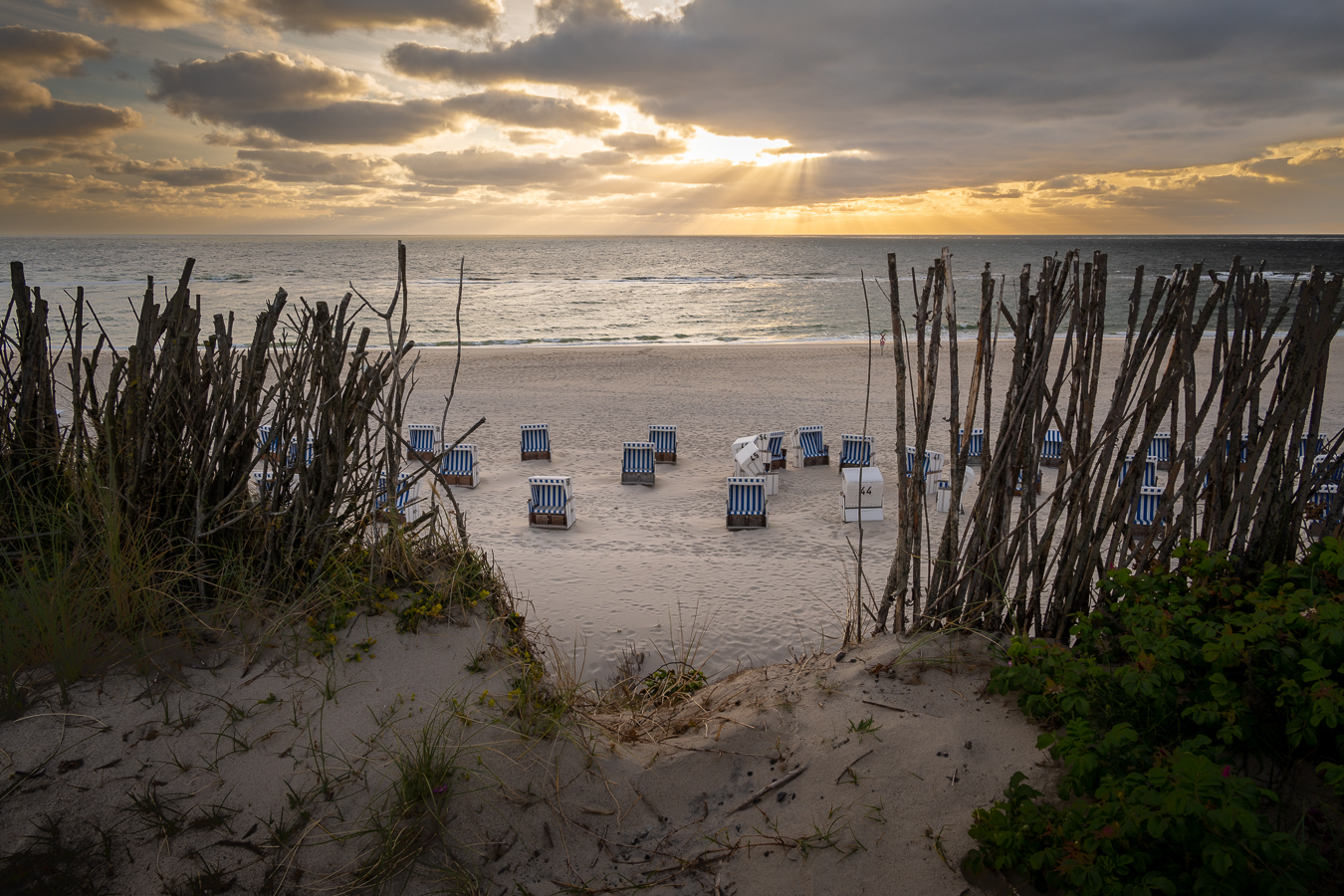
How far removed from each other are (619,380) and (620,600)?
1366cm

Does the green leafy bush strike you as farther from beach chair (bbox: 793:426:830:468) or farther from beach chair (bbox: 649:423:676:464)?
beach chair (bbox: 649:423:676:464)

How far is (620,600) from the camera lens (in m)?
6.97

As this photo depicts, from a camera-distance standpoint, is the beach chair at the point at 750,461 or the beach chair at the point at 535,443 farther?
the beach chair at the point at 535,443

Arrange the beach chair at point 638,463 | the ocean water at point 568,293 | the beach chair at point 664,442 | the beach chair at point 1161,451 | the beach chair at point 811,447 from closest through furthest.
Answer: the beach chair at point 1161,451
the beach chair at point 638,463
the beach chair at point 811,447
the beach chair at point 664,442
the ocean water at point 568,293

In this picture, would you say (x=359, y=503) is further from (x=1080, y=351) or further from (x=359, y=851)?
(x=1080, y=351)

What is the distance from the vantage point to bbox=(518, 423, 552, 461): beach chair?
12367 millimetres

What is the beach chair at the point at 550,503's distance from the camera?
9156mm

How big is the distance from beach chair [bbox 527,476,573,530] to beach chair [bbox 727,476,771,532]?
7.14 feet

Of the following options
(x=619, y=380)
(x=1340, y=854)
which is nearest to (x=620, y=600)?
(x=1340, y=854)

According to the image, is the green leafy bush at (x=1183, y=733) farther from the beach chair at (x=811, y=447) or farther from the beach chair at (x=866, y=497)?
the beach chair at (x=811, y=447)

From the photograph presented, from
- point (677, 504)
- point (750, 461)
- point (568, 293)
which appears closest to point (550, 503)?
point (677, 504)

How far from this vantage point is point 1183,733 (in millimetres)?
2273

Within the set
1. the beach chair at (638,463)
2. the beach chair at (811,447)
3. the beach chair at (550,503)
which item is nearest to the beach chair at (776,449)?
the beach chair at (811,447)

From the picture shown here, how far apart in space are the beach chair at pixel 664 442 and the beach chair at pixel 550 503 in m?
3.36
